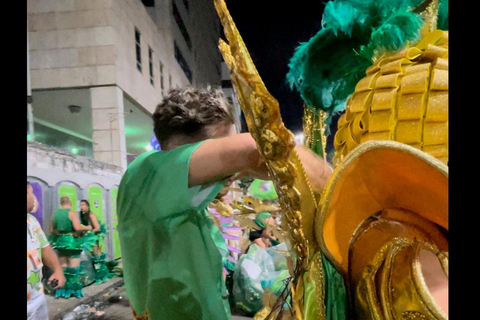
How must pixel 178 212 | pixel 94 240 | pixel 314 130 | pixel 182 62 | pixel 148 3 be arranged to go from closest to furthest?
pixel 178 212
pixel 314 130
pixel 182 62
pixel 148 3
pixel 94 240

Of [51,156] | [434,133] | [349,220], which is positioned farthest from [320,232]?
[51,156]

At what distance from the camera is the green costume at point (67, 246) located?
1504 mm

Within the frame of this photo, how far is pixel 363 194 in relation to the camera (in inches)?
17.5

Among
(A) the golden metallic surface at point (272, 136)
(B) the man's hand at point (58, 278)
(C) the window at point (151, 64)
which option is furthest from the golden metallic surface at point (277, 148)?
(B) the man's hand at point (58, 278)

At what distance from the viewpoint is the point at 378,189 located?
427 mm

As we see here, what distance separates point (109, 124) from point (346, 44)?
0.88 metres

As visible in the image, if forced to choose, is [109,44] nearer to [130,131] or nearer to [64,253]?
[130,131]

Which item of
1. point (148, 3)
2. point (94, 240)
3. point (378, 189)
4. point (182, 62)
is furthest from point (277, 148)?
point (94, 240)

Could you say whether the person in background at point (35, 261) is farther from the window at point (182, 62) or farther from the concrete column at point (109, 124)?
the window at point (182, 62)

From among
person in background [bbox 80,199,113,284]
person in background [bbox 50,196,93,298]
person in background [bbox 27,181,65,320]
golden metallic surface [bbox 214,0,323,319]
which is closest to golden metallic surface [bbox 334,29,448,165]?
golden metallic surface [bbox 214,0,323,319]

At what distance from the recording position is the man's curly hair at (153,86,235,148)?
0.60 meters

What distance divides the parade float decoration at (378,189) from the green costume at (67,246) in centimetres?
136
